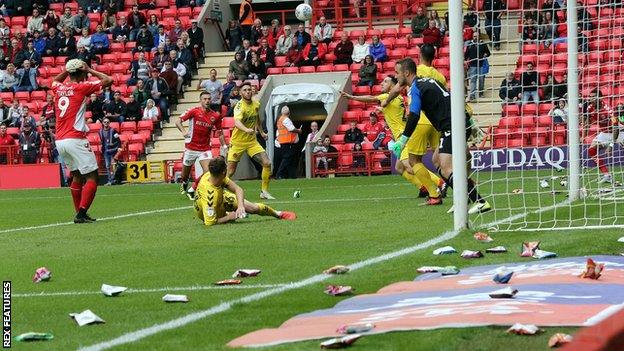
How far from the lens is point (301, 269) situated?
10227 millimetres

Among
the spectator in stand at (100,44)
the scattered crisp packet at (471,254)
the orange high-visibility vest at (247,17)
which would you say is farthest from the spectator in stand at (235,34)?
the scattered crisp packet at (471,254)

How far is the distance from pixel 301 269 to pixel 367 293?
6.07ft

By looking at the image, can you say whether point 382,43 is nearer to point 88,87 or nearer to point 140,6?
point 140,6

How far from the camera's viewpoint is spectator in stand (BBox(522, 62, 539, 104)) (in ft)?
62.9

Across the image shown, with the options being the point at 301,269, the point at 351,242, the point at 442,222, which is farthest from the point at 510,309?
the point at 442,222

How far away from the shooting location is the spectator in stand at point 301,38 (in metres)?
39.3

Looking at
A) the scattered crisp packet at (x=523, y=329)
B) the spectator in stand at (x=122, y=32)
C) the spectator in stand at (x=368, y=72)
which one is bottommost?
the scattered crisp packet at (x=523, y=329)

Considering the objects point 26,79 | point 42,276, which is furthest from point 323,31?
point 42,276

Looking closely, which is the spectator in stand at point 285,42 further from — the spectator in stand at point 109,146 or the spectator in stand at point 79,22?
the spectator in stand at point 79,22

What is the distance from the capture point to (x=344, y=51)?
38188 millimetres

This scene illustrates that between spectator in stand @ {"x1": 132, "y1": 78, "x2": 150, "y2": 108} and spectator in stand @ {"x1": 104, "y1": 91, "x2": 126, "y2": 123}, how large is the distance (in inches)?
18.7

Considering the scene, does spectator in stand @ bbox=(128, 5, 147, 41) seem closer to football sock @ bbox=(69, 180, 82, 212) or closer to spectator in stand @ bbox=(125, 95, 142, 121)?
spectator in stand @ bbox=(125, 95, 142, 121)

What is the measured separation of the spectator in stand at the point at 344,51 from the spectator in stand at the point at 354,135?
12.9 ft

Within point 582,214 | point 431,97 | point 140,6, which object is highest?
point 140,6
